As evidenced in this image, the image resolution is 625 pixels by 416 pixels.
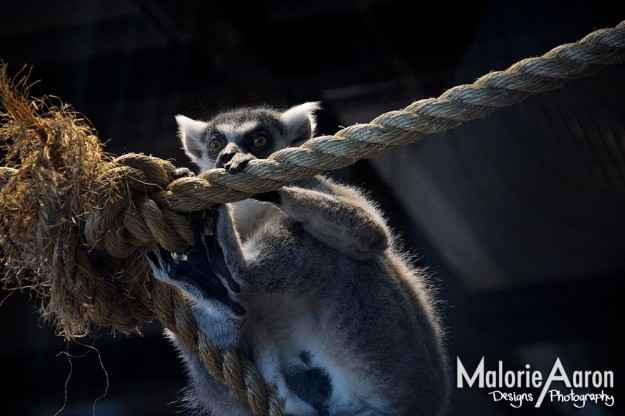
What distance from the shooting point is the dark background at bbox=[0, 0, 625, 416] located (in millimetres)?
4121

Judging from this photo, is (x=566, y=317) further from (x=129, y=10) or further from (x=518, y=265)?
(x=129, y=10)

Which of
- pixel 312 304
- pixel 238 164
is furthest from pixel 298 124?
pixel 238 164

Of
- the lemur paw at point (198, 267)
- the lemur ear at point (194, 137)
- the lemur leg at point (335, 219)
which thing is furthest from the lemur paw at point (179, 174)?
the lemur ear at point (194, 137)

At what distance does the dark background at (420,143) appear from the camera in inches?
162

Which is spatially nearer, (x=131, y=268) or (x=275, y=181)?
(x=275, y=181)

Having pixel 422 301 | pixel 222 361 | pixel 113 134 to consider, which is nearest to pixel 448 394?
pixel 422 301

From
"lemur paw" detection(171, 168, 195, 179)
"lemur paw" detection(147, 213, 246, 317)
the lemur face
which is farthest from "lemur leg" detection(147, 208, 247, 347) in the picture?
the lemur face

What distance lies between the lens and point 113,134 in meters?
4.36

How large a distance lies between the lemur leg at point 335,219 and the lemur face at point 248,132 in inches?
15.2

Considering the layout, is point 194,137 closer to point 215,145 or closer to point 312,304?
point 215,145

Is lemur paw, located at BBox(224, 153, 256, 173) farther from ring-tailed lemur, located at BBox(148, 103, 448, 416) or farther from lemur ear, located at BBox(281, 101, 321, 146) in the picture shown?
lemur ear, located at BBox(281, 101, 321, 146)

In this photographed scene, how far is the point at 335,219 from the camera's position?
2670 mm

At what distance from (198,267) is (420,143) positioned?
87.6 inches

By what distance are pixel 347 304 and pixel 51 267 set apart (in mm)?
997
